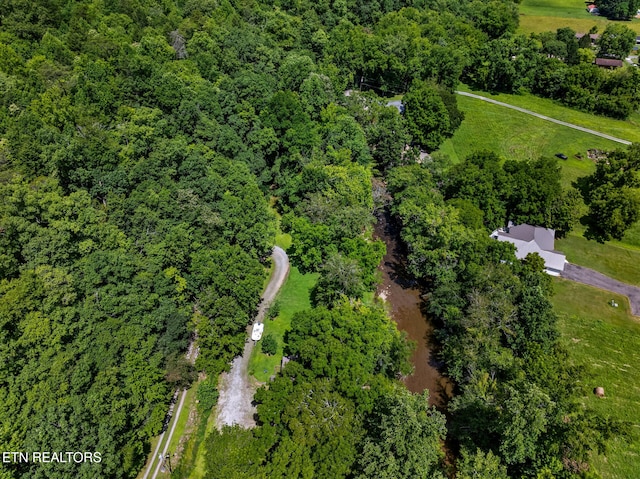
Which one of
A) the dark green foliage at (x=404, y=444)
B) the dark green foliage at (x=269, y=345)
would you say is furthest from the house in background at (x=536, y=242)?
the dark green foliage at (x=269, y=345)

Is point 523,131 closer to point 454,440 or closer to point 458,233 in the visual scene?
point 458,233

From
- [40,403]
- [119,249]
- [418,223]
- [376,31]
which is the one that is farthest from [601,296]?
[376,31]

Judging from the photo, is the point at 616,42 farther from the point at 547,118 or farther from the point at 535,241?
the point at 535,241

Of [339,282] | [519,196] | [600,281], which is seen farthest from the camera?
[519,196]

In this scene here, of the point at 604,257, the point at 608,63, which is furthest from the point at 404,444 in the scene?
the point at 608,63

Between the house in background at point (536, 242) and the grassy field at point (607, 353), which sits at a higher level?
the house in background at point (536, 242)

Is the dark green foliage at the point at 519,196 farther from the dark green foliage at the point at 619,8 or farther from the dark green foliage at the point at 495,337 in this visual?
the dark green foliage at the point at 619,8
